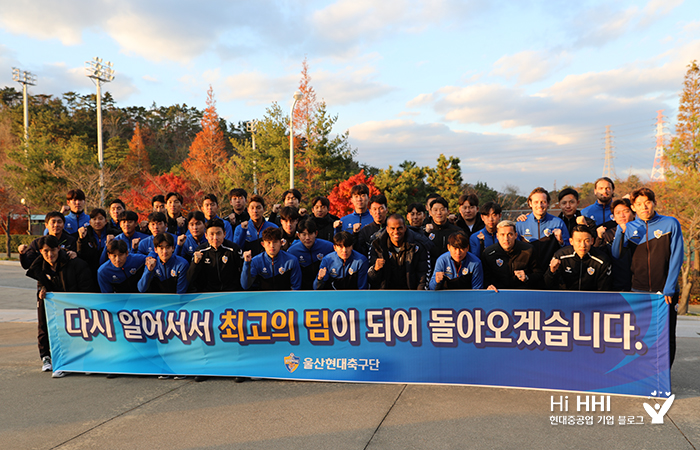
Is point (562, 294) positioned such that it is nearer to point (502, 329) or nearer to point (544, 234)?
point (502, 329)

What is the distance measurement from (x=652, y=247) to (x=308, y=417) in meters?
4.10

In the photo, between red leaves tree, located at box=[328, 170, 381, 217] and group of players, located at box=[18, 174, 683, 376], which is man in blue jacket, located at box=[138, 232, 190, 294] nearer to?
group of players, located at box=[18, 174, 683, 376]

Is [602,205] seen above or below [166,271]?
above

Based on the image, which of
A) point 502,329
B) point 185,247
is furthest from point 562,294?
point 185,247

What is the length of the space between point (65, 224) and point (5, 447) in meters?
3.92

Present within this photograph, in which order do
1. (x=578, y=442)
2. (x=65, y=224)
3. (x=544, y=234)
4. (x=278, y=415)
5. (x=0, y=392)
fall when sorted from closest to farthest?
(x=578, y=442), (x=278, y=415), (x=0, y=392), (x=544, y=234), (x=65, y=224)

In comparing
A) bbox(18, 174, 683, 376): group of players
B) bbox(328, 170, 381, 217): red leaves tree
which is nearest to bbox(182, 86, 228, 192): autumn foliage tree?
bbox(328, 170, 381, 217): red leaves tree

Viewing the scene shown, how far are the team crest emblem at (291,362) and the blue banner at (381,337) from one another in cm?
1

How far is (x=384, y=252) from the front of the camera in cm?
532

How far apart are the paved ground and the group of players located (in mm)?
1109

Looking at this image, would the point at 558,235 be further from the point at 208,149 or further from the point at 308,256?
the point at 208,149

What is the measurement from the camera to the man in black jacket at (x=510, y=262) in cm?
488

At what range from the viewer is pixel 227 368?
5137 millimetres

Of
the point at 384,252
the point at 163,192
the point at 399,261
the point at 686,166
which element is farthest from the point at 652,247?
the point at 686,166
